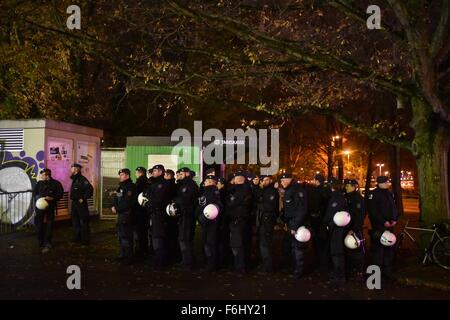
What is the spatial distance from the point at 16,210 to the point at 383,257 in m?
10.6

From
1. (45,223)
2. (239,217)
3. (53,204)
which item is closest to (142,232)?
(53,204)

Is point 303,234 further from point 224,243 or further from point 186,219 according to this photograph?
point 186,219

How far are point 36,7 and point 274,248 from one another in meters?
10.2

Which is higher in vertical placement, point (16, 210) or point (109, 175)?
point (109, 175)

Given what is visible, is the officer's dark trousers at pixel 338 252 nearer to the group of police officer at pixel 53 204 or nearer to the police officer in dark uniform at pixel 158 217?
the police officer in dark uniform at pixel 158 217

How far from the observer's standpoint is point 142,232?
11.9 m

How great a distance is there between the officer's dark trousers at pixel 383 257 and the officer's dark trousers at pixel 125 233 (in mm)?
4658

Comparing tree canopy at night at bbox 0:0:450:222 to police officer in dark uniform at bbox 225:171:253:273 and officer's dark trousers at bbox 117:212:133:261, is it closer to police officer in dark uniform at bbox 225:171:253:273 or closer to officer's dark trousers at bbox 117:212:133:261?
police officer in dark uniform at bbox 225:171:253:273

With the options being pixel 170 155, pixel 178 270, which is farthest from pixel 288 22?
pixel 170 155

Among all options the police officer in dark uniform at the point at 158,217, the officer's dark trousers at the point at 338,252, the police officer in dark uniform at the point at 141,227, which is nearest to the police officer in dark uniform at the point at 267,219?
the officer's dark trousers at the point at 338,252

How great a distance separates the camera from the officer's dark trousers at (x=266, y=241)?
10.3 metres

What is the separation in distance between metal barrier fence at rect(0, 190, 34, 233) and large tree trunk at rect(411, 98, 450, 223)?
35.1 ft

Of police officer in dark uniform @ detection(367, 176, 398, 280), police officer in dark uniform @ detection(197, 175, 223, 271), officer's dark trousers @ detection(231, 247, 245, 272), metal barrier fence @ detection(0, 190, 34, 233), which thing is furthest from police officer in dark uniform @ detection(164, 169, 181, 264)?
metal barrier fence @ detection(0, 190, 34, 233)
